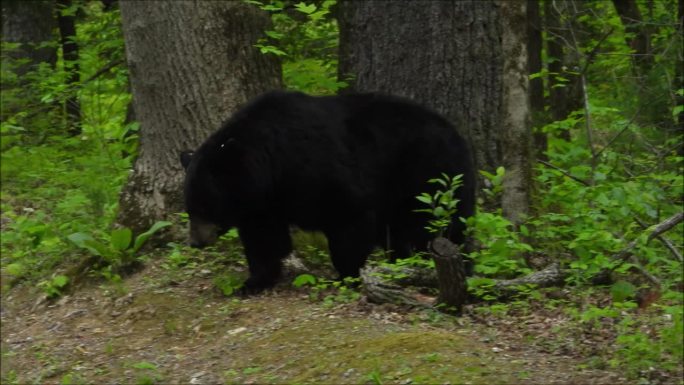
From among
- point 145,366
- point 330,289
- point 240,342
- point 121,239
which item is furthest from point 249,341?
point 121,239

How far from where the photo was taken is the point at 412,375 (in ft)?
17.3

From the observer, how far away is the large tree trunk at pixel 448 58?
7996 mm

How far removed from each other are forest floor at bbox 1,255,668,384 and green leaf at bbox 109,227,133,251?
0.88 feet

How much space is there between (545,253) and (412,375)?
278 centimetres

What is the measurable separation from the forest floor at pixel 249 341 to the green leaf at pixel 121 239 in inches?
10.6

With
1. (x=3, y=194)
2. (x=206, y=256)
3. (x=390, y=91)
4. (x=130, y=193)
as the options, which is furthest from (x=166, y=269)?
(x=3, y=194)

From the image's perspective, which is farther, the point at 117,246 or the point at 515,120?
the point at 117,246

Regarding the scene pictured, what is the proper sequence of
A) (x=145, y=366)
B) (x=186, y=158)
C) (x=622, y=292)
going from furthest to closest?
(x=186, y=158) → (x=145, y=366) → (x=622, y=292)

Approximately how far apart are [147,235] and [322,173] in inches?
66.6

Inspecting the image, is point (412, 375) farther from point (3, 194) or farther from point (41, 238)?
point (3, 194)

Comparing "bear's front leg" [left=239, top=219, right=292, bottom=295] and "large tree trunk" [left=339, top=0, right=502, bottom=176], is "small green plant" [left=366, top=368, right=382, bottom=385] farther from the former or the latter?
"large tree trunk" [left=339, top=0, right=502, bottom=176]

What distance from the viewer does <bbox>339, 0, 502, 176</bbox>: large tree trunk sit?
26.2ft

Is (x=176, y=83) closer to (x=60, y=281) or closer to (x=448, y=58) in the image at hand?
(x=60, y=281)

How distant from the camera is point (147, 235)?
25.8ft
